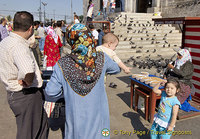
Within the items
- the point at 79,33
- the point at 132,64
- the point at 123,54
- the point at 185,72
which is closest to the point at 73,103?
the point at 79,33

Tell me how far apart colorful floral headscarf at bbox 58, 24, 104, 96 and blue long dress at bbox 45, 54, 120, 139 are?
66mm

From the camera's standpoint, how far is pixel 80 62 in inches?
70.8

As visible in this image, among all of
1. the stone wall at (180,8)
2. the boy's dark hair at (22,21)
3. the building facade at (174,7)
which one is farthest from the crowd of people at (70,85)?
the building facade at (174,7)

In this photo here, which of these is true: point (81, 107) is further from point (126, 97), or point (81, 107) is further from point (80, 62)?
point (126, 97)

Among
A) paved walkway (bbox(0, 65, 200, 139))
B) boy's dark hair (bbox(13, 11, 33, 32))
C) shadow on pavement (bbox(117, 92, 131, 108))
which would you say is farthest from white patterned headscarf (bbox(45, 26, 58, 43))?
boy's dark hair (bbox(13, 11, 33, 32))

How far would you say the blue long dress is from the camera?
186 cm

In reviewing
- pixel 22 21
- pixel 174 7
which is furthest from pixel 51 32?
pixel 174 7

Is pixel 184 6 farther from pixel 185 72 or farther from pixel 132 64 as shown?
pixel 185 72

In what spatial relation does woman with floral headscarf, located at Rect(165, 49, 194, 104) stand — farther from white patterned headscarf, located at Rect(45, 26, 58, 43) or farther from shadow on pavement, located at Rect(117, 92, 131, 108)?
white patterned headscarf, located at Rect(45, 26, 58, 43)

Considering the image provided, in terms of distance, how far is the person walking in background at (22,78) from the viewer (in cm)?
212

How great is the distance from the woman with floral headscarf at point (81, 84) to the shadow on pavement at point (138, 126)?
1.91 m

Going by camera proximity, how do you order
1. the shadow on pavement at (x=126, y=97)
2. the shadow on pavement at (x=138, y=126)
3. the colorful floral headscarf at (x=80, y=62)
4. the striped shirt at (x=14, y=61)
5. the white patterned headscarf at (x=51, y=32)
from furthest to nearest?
the white patterned headscarf at (x=51, y=32), the shadow on pavement at (x=126, y=97), the shadow on pavement at (x=138, y=126), the striped shirt at (x=14, y=61), the colorful floral headscarf at (x=80, y=62)

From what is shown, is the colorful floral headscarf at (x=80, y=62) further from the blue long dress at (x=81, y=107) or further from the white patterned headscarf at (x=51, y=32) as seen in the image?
the white patterned headscarf at (x=51, y=32)

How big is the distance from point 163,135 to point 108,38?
6.00 feet
